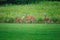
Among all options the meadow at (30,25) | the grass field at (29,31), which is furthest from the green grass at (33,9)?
the grass field at (29,31)

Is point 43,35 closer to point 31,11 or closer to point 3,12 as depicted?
point 31,11

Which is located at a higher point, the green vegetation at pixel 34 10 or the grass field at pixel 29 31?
the green vegetation at pixel 34 10

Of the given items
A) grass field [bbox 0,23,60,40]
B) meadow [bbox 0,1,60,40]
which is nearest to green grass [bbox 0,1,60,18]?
meadow [bbox 0,1,60,40]

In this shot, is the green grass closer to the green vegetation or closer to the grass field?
the green vegetation

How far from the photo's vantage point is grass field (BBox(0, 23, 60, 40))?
326 centimetres

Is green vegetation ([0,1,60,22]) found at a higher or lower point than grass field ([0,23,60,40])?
higher

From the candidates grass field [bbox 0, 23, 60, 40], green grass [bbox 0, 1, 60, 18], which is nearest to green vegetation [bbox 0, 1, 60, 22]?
green grass [bbox 0, 1, 60, 18]

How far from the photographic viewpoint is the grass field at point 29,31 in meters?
3.26

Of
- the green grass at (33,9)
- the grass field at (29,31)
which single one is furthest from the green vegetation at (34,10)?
the grass field at (29,31)

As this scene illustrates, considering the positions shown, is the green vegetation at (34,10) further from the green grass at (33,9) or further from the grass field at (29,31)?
the grass field at (29,31)

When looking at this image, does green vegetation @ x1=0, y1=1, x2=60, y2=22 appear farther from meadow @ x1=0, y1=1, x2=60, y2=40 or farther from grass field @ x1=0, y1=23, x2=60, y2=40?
grass field @ x1=0, y1=23, x2=60, y2=40

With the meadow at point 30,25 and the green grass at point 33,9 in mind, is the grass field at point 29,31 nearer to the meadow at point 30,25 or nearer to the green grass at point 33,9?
the meadow at point 30,25

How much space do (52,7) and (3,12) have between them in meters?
0.73

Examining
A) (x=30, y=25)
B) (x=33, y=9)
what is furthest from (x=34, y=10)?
(x=30, y=25)
